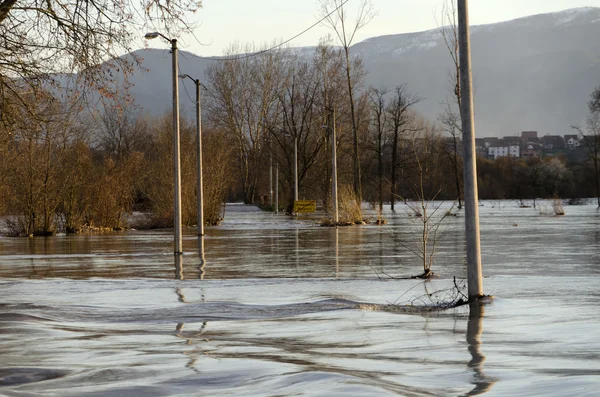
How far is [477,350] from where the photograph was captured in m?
9.52

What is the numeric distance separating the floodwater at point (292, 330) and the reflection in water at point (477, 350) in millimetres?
16

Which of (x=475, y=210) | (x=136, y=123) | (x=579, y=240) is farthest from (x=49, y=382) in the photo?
(x=136, y=123)

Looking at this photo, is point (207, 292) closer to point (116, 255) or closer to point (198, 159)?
point (116, 255)

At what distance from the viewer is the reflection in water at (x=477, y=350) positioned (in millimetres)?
7480

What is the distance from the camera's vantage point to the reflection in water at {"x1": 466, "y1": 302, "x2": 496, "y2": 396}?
24.5 feet

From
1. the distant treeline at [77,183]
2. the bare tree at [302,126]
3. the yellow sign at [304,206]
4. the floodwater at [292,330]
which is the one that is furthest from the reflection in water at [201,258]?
the bare tree at [302,126]

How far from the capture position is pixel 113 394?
24.7 feet

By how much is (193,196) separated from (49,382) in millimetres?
41413

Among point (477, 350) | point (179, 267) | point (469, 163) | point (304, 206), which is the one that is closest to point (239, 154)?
point (304, 206)

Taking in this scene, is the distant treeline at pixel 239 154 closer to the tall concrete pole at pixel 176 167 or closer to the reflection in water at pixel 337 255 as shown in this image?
the tall concrete pole at pixel 176 167

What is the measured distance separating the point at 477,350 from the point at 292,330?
271 centimetres

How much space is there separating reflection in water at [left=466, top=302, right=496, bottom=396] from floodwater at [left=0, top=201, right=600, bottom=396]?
0.02m

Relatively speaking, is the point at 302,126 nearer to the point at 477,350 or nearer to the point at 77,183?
the point at 77,183

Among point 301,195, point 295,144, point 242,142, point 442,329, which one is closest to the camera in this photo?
point 442,329
